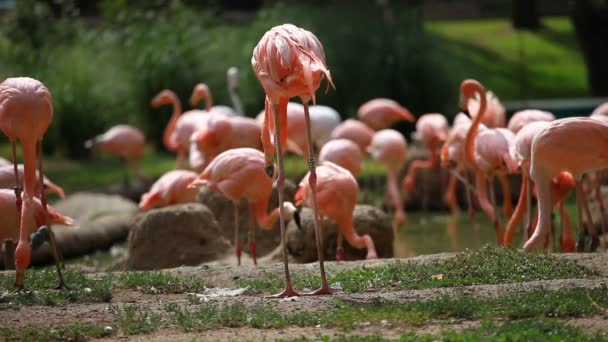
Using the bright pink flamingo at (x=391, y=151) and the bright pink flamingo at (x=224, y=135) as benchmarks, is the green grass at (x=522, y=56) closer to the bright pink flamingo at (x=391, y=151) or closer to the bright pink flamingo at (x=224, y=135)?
the bright pink flamingo at (x=391, y=151)

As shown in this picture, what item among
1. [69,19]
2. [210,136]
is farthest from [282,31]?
[69,19]

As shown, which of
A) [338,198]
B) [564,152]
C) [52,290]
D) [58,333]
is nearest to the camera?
[58,333]

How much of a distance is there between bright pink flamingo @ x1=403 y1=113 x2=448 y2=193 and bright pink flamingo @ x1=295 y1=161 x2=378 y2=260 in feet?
13.2

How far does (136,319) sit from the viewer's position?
18.2ft

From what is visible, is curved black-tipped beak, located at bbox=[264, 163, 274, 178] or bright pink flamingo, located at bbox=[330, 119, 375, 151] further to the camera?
bright pink flamingo, located at bbox=[330, 119, 375, 151]

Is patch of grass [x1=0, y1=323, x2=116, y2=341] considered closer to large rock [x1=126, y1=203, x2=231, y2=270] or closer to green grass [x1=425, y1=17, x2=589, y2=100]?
large rock [x1=126, y1=203, x2=231, y2=270]

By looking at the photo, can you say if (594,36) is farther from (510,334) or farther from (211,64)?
(510,334)

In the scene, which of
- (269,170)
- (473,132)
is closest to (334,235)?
(473,132)

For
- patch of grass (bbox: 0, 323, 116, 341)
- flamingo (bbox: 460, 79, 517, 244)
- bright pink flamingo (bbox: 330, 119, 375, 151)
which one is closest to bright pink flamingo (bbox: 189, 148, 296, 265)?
flamingo (bbox: 460, 79, 517, 244)

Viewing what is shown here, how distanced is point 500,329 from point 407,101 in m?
11.7

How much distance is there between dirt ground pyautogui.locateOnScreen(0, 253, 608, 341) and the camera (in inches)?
204

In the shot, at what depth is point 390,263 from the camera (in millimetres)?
7105

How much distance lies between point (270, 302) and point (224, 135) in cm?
449

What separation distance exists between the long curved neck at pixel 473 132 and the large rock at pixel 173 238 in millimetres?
2332
